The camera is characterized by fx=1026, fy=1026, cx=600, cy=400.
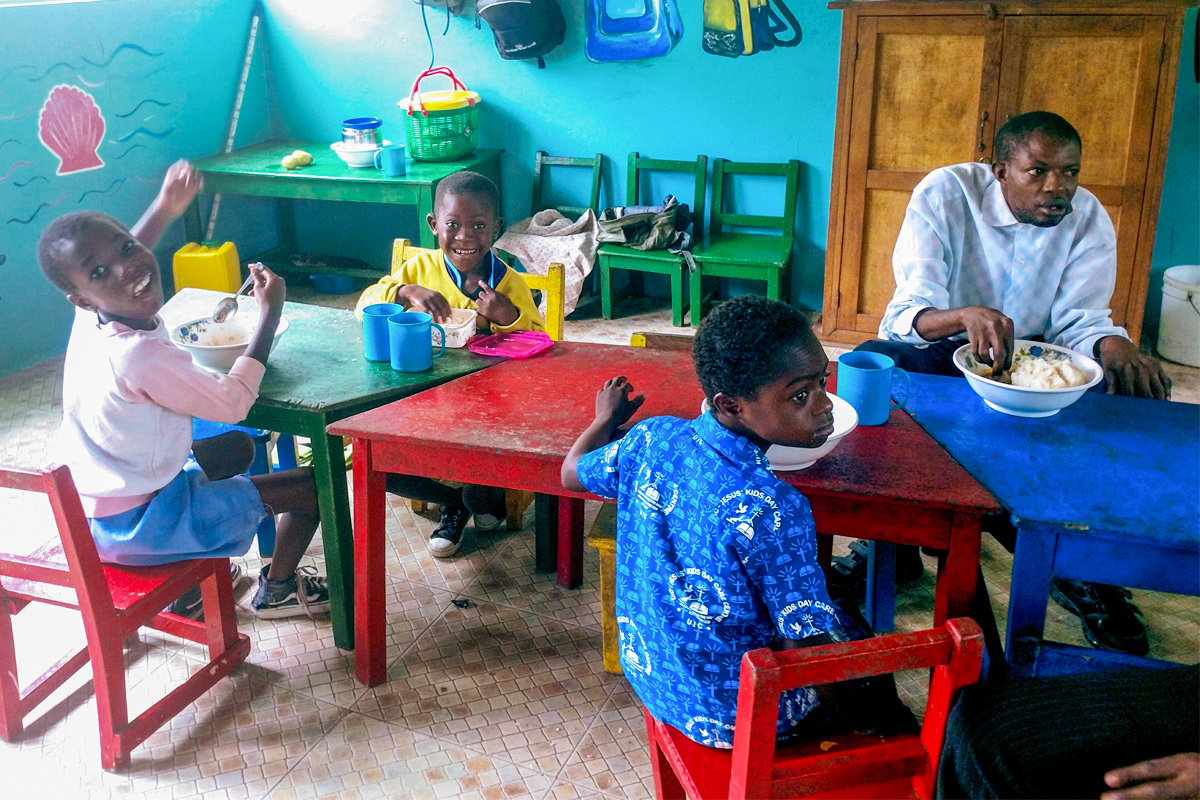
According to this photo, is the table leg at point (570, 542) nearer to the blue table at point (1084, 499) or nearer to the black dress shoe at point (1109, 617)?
the blue table at point (1084, 499)

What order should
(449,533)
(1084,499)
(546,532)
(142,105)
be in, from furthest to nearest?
1. (142,105)
2. (449,533)
3. (546,532)
4. (1084,499)

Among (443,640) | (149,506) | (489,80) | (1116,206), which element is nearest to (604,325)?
(489,80)

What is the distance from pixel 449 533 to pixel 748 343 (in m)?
1.81

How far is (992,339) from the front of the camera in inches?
92.0

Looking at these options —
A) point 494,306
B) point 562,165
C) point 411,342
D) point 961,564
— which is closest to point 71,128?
point 562,165

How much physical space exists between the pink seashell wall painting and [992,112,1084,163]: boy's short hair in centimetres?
411

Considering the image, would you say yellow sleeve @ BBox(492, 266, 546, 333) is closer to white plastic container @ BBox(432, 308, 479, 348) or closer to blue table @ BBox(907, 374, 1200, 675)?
white plastic container @ BBox(432, 308, 479, 348)

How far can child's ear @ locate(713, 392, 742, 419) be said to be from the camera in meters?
1.61

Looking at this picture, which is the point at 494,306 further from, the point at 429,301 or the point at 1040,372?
the point at 1040,372

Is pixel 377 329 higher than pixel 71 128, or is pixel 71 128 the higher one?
pixel 71 128

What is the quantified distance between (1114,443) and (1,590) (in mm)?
2348

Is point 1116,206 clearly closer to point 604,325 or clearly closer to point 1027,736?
point 604,325

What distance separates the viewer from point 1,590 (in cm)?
222

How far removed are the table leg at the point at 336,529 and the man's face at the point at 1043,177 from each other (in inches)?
74.3
